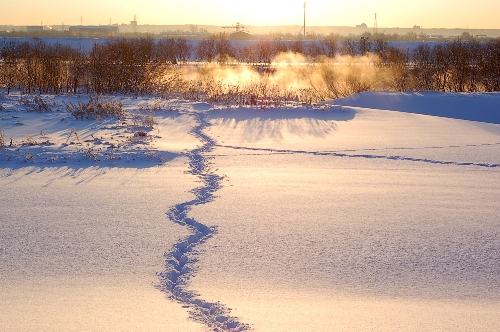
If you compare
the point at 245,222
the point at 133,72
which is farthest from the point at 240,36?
the point at 245,222

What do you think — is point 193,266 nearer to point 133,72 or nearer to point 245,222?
point 245,222

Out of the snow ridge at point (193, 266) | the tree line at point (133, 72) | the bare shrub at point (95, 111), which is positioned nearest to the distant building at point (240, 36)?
the tree line at point (133, 72)

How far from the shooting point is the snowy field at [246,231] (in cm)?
343

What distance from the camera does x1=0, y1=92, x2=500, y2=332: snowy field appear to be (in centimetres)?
343

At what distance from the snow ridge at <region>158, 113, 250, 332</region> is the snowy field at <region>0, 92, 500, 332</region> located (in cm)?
1

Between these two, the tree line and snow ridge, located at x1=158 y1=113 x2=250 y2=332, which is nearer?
snow ridge, located at x1=158 y1=113 x2=250 y2=332

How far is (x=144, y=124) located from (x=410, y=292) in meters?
7.78

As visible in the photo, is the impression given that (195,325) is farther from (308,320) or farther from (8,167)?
(8,167)

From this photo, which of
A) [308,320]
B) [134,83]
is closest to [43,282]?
[308,320]

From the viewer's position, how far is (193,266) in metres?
4.12

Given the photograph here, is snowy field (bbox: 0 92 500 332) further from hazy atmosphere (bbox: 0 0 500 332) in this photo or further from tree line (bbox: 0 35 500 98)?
tree line (bbox: 0 35 500 98)

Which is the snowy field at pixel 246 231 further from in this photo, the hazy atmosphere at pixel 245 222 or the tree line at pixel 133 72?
the tree line at pixel 133 72

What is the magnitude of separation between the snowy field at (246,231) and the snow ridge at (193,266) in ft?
0.05

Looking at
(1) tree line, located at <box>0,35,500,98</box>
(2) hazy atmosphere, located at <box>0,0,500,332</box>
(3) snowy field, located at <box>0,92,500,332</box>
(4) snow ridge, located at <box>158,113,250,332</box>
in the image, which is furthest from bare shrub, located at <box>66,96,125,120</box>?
(1) tree line, located at <box>0,35,500,98</box>
